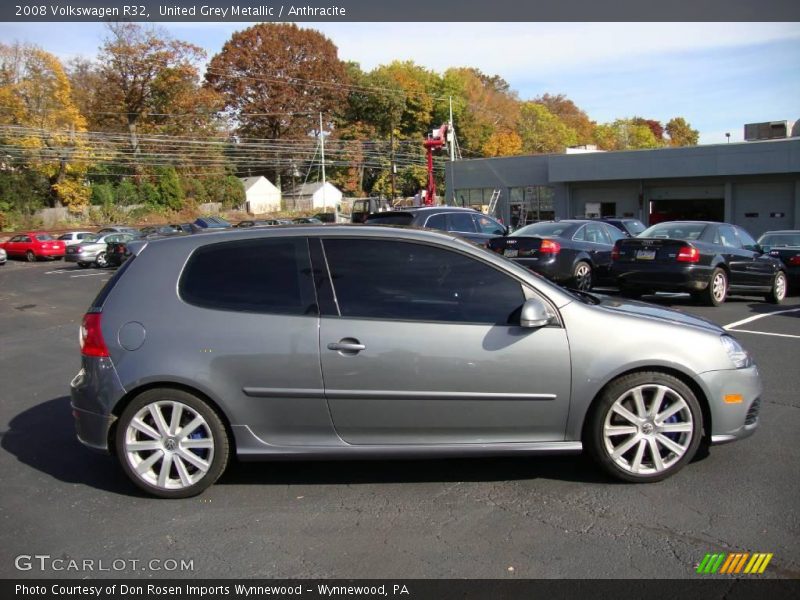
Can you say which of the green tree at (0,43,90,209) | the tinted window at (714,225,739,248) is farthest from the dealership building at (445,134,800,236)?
the green tree at (0,43,90,209)

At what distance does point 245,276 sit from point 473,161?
42350 millimetres

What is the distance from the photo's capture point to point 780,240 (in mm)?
14656

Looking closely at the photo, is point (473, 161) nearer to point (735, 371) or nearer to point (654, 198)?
point (654, 198)

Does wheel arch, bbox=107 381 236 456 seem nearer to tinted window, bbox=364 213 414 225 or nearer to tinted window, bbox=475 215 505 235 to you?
tinted window, bbox=364 213 414 225

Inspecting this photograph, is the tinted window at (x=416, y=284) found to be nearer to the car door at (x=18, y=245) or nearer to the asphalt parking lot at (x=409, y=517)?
the asphalt parking lot at (x=409, y=517)

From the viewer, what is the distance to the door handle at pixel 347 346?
4.02 metres

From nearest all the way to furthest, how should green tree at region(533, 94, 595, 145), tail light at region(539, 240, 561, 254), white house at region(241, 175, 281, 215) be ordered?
tail light at region(539, 240, 561, 254)
white house at region(241, 175, 281, 215)
green tree at region(533, 94, 595, 145)

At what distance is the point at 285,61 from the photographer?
2904 inches

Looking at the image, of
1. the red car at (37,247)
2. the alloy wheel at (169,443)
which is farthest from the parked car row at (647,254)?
the red car at (37,247)

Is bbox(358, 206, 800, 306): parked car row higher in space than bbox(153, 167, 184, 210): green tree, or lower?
lower

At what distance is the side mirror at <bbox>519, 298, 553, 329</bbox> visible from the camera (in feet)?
13.2

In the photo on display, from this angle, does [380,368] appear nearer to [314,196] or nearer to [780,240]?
[780,240]

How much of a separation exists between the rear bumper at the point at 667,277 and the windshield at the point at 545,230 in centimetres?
192

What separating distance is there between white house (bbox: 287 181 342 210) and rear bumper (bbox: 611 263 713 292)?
66.5m
